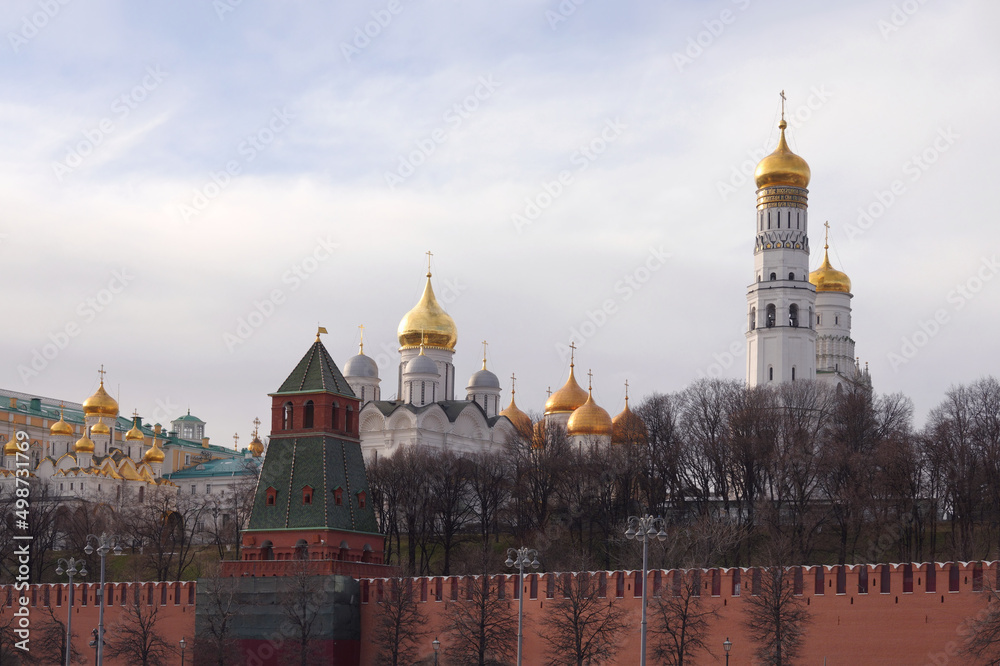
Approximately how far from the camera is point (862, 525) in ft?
174

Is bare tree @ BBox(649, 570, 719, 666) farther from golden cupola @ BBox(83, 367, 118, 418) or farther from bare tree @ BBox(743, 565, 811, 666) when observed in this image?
golden cupola @ BBox(83, 367, 118, 418)

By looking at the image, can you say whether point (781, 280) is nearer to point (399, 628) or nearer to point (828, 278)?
point (828, 278)

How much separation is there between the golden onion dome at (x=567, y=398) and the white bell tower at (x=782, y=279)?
1029 cm

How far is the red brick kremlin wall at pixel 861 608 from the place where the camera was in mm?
36156

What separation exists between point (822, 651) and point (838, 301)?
44.3 m

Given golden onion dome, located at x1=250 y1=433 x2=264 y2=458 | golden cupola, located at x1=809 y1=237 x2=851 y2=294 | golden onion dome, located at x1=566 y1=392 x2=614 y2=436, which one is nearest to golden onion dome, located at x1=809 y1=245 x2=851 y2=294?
golden cupola, located at x1=809 y1=237 x2=851 y2=294

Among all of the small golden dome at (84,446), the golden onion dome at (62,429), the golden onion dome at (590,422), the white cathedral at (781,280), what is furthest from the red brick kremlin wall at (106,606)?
the golden onion dome at (62,429)

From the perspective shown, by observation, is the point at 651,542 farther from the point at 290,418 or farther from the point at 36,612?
the point at 36,612

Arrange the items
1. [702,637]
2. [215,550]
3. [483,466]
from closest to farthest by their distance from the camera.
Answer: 1. [702,637]
2. [483,466]
3. [215,550]

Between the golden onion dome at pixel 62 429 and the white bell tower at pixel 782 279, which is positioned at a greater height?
the white bell tower at pixel 782 279

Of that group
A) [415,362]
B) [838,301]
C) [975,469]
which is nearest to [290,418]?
[975,469]

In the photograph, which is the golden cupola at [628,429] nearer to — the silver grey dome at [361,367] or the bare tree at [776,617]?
the silver grey dome at [361,367]

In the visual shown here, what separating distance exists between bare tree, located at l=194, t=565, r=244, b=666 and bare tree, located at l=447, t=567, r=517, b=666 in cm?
679

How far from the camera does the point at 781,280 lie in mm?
69438
